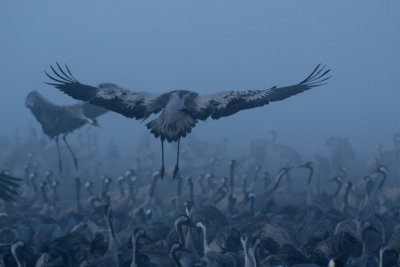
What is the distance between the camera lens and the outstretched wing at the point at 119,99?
8.59 meters

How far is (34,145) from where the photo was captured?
29156 millimetres

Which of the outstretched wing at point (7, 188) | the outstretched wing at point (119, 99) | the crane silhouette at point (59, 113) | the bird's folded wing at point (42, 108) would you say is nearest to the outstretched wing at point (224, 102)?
the outstretched wing at point (119, 99)

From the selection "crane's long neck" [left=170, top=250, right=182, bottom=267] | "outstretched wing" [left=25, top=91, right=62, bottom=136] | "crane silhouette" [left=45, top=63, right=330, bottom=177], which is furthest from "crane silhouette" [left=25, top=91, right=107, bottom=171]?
"crane's long neck" [left=170, top=250, right=182, bottom=267]

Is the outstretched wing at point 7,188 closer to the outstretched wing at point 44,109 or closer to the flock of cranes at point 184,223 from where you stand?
the flock of cranes at point 184,223

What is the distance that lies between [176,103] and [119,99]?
1.14 m

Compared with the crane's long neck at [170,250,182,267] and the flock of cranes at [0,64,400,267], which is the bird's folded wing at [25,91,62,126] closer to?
the flock of cranes at [0,64,400,267]

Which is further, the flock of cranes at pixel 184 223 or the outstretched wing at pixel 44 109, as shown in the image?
the outstretched wing at pixel 44 109

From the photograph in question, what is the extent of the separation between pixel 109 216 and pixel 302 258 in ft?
13.2

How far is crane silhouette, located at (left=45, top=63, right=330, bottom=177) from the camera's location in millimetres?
8125

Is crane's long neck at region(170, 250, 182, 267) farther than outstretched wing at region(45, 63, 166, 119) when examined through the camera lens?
No

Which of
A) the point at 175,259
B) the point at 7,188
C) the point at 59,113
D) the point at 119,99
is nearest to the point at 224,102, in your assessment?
the point at 119,99

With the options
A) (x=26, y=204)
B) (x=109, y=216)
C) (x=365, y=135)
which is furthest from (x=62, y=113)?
(x=365, y=135)

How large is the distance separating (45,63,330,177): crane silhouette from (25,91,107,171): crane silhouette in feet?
15.7

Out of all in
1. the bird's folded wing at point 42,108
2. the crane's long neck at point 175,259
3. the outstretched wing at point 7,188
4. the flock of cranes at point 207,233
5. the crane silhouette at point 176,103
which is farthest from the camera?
the bird's folded wing at point 42,108
